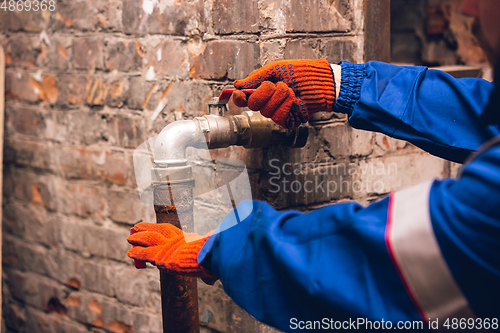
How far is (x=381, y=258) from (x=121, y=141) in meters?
1.13

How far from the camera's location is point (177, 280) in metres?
0.96

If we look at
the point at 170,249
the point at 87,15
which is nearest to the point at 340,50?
the point at 170,249

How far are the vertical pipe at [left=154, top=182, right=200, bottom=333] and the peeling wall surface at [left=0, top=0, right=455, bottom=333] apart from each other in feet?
0.34

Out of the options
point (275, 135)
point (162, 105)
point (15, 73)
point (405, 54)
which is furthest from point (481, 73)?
point (15, 73)

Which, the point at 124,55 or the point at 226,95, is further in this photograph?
the point at 124,55

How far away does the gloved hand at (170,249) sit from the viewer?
27.0 inches

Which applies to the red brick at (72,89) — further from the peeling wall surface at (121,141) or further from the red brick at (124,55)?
the red brick at (124,55)

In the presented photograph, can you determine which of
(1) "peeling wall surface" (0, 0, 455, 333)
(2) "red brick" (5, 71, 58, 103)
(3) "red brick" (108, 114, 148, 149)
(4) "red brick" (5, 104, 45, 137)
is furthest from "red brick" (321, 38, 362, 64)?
(4) "red brick" (5, 104, 45, 137)

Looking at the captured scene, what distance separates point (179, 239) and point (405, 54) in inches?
56.8

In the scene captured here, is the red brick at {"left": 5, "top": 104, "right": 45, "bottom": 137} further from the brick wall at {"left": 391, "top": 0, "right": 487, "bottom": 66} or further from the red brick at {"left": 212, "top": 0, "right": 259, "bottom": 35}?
the brick wall at {"left": 391, "top": 0, "right": 487, "bottom": 66}

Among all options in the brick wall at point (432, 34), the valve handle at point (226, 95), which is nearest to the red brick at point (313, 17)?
the valve handle at point (226, 95)

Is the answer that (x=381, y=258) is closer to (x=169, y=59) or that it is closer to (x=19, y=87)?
(x=169, y=59)

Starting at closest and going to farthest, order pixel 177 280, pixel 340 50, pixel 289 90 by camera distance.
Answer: pixel 289 90, pixel 177 280, pixel 340 50

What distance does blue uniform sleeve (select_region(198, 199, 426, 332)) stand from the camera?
493mm
